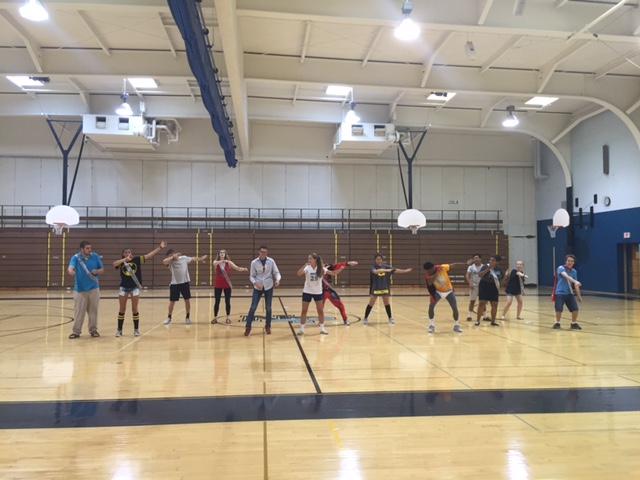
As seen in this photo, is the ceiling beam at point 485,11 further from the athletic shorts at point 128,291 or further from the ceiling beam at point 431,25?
the athletic shorts at point 128,291

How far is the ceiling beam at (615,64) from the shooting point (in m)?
15.7

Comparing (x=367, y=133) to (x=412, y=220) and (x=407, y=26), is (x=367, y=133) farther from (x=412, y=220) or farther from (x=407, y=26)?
(x=407, y=26)

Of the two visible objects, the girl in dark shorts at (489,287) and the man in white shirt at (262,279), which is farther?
the girl in dark shorts at (489,287)

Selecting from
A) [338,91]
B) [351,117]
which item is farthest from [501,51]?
[351,117]

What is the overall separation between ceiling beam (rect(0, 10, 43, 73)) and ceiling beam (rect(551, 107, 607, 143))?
22.2 m

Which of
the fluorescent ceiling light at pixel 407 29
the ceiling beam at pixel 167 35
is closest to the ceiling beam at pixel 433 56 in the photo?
the fluorescent ceiling light at pixel 407 29

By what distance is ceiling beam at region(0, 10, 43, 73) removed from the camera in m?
13.5

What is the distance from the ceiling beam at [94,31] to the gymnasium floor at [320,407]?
9.26 m

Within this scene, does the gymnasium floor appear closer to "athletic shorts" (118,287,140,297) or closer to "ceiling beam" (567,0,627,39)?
"athletic shorts" (118,287,140,297)

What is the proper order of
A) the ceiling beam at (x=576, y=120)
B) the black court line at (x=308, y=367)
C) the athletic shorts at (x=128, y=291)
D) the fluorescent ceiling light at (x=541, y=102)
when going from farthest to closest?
1. the ceiling beam at (x=576, y=120)
2. the fluorescent ceiling light at (x=541, y=102)
3. the athletic shorts at (x=128, y=291)
4. the black court line at (x=308, y=367)

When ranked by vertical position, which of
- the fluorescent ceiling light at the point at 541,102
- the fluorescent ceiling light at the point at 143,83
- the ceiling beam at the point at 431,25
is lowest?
the ceiling beam at the point at 431,25

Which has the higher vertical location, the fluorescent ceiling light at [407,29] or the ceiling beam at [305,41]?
the ceiling beam at [305,41]

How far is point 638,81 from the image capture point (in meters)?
18.2

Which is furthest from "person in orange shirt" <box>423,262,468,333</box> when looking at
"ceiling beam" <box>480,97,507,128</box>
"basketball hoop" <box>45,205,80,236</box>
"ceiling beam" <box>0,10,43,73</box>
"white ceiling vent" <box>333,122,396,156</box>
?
"basketball hoop" <box>45,205,80,236</box>
